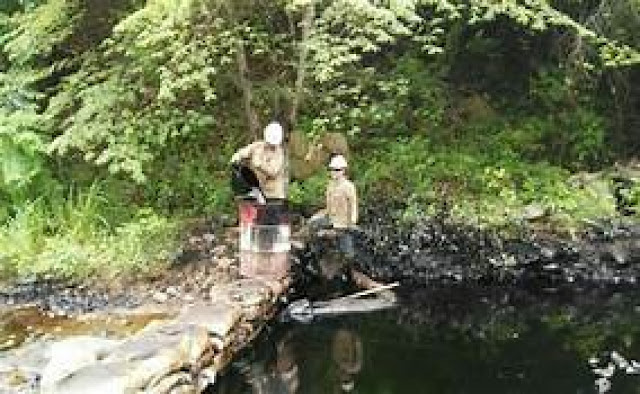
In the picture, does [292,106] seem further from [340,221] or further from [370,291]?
[370,291]

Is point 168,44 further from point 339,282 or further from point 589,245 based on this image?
point 589,245

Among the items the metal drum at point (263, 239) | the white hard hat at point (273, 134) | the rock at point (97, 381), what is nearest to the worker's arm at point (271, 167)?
the white hard hat at point (273, 134)

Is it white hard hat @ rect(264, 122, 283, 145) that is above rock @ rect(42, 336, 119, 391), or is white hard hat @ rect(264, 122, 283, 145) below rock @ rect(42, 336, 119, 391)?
above

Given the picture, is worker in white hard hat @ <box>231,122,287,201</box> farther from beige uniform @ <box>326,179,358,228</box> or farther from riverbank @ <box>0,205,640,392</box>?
riverbank @ <box>0,205,640,392</box>

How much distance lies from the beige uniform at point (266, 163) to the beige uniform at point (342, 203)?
679mm

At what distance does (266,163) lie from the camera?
35.6 ft

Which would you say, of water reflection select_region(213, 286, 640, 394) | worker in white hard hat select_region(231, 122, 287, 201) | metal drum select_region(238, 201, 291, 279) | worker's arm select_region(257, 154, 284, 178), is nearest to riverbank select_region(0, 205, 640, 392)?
metal drum select_region(238, 201, 291, 279)

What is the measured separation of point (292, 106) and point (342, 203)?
211 centimetres

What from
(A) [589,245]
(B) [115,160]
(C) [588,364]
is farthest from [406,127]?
(C) [588,364]

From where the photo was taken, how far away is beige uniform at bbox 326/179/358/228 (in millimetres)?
11234

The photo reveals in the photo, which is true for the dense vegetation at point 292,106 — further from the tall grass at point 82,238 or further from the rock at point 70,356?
the rock at point 70,356

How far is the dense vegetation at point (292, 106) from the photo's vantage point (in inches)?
450

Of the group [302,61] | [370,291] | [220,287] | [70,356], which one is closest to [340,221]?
[370,291]

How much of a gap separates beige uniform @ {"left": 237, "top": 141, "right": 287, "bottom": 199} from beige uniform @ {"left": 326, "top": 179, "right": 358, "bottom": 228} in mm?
679
